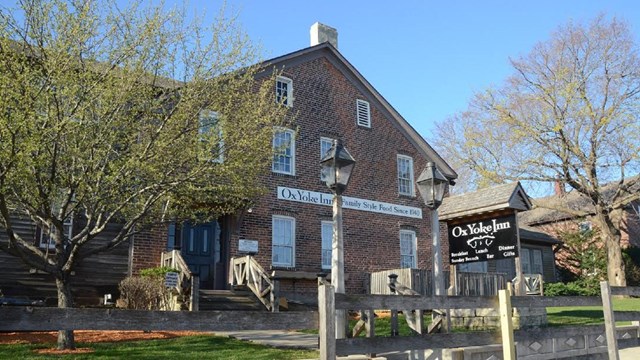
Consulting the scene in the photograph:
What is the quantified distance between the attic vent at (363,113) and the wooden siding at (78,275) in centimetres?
1002

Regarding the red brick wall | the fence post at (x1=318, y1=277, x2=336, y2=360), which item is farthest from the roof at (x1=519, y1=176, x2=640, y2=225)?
the fence post at (x1=318, y1=277, x2=336, y2=360)

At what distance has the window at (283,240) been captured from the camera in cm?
1831

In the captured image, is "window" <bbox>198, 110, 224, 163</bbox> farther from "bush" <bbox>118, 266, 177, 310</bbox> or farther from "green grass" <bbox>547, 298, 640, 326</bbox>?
"green grass" <bbox>547, 298, 640, 326</bbox>

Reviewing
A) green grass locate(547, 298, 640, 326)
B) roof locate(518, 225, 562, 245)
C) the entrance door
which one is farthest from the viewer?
roof locate(518, 225, 562, 245)

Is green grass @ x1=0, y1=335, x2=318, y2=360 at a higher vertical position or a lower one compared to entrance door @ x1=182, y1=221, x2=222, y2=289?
lower

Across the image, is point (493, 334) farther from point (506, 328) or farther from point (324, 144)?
point (324, 144)

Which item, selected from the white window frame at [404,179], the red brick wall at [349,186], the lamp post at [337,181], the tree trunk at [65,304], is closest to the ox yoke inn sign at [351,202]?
the red brick wall at [349,186]

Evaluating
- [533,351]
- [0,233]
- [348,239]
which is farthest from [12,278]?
[533,351]

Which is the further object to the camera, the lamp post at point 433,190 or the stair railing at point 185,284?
the stair railing at point 185,284

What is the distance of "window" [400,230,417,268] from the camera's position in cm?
2162

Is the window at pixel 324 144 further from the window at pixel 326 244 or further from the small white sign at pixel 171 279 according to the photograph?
the small white sign at pixel 171 279

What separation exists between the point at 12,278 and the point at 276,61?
10.3 metres

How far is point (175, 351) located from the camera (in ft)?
32.3

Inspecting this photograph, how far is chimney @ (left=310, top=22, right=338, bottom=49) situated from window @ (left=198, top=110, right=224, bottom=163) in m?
12.2
